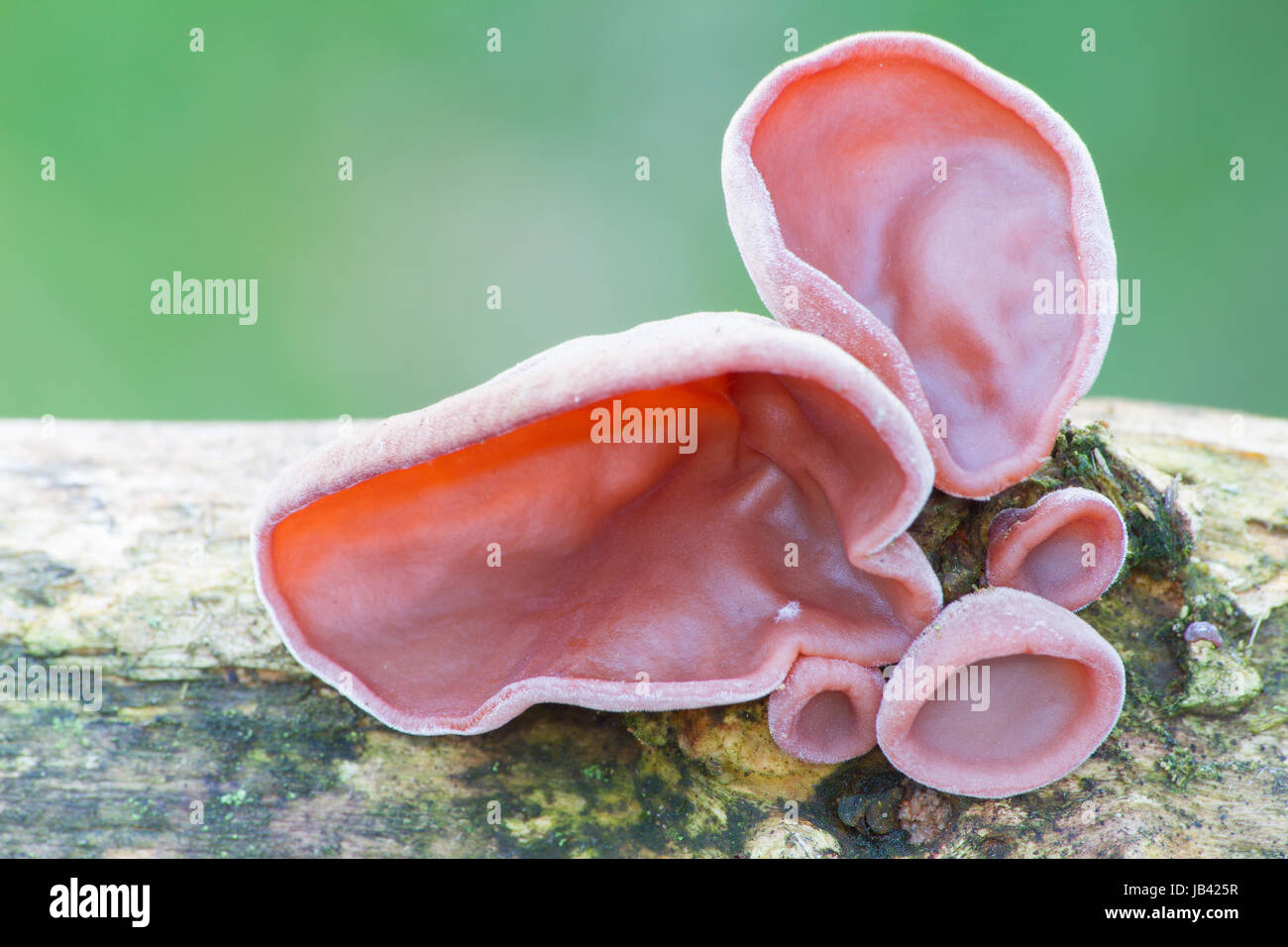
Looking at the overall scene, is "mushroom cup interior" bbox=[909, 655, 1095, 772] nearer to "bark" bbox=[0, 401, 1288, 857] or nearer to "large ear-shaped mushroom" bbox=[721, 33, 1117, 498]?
"bark" bbox=[0, 401, 1288, 857]

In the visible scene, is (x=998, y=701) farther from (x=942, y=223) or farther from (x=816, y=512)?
(x=942, y=223)

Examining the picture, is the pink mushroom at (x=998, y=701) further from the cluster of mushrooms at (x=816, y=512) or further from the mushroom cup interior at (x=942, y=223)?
the mushroom cup interior at (x=942, y=223)

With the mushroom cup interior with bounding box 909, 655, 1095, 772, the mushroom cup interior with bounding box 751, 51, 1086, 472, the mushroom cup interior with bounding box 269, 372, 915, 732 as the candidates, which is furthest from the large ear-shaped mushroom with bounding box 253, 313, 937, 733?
the mushroom cup interior with bounding box 751, 51, 1086, 472

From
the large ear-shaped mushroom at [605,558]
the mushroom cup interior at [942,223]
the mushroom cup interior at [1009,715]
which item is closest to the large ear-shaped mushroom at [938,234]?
the mushroom cup interior at [942,223]

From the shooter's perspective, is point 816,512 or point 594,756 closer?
point 816,512

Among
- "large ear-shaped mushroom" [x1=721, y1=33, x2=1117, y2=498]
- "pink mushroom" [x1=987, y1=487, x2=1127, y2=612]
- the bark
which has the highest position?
"large ear-shaped mushroom" [x1=721, y1=33, x2=1117, y2=498]

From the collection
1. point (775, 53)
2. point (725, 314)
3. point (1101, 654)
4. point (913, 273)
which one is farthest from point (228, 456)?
point (775, 53)

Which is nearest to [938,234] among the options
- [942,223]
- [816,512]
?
[942,223]
